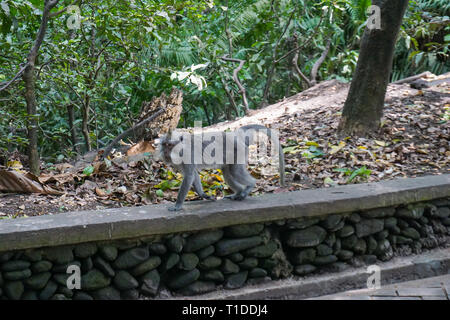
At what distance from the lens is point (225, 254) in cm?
407

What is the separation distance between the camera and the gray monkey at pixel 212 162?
405cm

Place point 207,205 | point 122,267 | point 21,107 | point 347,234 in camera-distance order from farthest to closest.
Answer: point 21,107 → point 347,234 → point 207,205 → point 122,267

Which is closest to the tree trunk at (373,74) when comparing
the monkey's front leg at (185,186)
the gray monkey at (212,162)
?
the gray monkey at (212,162)

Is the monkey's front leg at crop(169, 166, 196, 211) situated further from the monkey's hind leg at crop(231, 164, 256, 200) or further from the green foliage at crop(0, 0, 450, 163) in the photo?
the green foliage at crop(0, 0, 450, 163)

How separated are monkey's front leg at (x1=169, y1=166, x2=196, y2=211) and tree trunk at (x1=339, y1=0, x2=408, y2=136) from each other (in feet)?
10.2

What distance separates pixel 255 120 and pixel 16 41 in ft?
12.1

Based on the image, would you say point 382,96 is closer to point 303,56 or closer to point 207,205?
point 207,205

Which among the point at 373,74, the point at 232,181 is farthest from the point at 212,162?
the point at 373,74

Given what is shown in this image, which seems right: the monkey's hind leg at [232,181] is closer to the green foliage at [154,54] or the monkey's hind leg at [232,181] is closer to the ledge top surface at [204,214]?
the ledge top surface at [204,214]

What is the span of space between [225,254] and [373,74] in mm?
3477

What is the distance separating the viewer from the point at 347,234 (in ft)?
14.7

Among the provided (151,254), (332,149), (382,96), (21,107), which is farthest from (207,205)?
(21,107)

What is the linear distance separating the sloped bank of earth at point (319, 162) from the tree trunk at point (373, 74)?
23 centimetres

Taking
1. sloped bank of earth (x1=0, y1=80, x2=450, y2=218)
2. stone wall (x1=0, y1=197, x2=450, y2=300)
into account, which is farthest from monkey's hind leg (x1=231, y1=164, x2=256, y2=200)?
sloped bank of earth (x1=0, y1=80, x2=450, y2=218)
